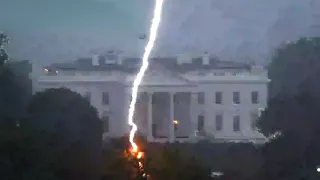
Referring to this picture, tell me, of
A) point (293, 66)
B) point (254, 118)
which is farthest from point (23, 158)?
point (293, 66)

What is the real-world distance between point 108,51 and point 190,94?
729 mm

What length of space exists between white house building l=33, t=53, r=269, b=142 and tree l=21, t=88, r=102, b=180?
0.36 ft

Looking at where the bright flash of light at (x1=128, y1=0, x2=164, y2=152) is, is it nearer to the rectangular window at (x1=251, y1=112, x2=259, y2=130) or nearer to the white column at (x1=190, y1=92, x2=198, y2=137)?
the white column at (x1=190, y1=92, x2=198, y2=137)

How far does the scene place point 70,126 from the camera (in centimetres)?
437

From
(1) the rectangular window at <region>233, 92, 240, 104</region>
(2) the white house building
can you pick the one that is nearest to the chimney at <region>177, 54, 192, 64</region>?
(2) the white house building

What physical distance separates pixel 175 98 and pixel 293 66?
966 millimetres

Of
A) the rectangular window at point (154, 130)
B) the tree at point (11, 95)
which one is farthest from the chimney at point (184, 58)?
the tree at point (11, 95)

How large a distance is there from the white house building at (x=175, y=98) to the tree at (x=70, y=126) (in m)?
0.11

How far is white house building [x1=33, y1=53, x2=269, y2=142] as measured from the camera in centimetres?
469

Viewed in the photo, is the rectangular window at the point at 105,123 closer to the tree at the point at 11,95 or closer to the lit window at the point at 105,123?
the lit window at the point at 105,123

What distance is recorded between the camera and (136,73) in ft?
15.9

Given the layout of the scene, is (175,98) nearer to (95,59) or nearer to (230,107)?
(230,107)

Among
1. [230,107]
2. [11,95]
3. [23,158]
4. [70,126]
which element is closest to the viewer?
[23,158]

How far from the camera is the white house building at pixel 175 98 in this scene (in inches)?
185
